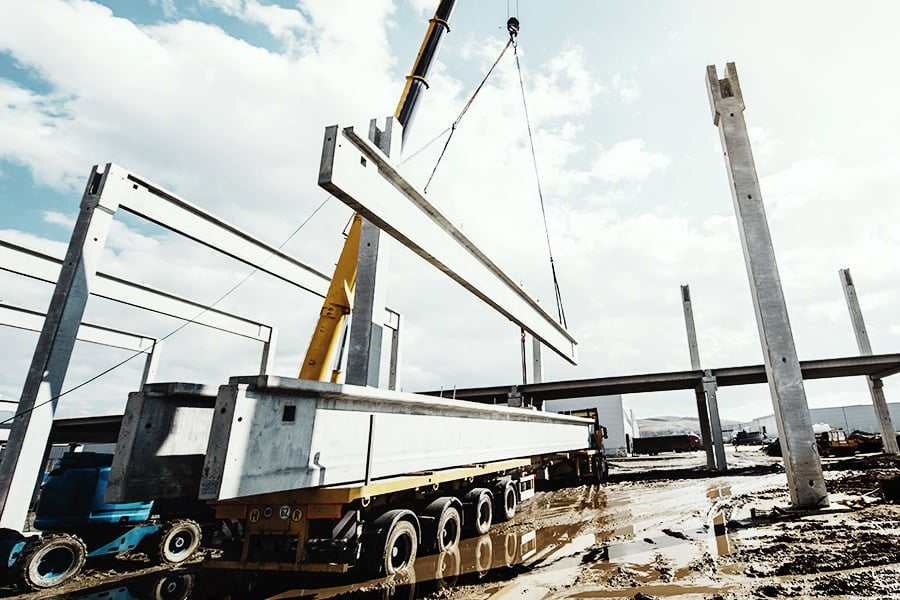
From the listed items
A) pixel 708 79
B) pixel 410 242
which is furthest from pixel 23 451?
pixel 708 79

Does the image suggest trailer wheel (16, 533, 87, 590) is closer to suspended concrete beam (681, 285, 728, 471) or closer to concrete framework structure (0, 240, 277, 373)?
concrete framework structure (0, 240, 277, 373)

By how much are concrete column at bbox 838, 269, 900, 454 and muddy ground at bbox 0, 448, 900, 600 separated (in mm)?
19426

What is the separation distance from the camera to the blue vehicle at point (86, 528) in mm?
6406

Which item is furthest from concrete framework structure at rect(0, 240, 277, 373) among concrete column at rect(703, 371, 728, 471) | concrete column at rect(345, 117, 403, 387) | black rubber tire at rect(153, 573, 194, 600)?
concrete column at rect(703, 371, 728, 471)

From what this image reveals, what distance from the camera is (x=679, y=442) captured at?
3956cm

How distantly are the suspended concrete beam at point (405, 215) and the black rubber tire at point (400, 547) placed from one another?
3.50 metres

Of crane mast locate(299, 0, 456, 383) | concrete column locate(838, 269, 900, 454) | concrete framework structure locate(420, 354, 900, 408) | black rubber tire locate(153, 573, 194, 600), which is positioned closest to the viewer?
black rubber tire locate(153, 573, 194, 600)

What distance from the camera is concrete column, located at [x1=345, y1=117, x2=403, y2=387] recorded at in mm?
7824

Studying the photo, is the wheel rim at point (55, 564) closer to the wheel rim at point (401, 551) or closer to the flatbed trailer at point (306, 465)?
the flatbed trailer at point (306, 465)

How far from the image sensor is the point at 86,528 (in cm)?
724

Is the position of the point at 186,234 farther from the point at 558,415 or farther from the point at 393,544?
the point at 558,415

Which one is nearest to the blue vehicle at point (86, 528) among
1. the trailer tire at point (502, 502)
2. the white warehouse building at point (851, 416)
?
the trailer tire at point (502, 502)

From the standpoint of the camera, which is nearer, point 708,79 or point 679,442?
point 708,79

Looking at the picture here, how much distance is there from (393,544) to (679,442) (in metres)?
40.6
